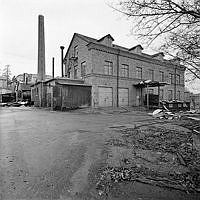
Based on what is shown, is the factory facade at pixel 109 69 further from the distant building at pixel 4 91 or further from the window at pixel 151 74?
the distant building at pixel 4 91

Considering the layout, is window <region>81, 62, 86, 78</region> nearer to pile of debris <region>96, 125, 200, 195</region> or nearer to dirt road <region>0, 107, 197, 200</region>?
dirt road <region>0, 107, 197, 200</region>

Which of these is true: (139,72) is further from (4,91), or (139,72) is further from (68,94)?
(4,91)

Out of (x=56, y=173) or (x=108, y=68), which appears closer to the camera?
(x=56, y=173)

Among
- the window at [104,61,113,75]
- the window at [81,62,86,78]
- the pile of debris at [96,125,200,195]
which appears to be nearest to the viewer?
the pile of debris at [96,125,200,195]

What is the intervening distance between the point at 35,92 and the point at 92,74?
45.1 feet

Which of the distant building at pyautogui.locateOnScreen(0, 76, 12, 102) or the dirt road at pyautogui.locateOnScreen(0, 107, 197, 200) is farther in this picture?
the distant building at pyautogui.locateOnScreen(0, 76, 12, 102)

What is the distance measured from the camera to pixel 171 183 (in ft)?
9.71

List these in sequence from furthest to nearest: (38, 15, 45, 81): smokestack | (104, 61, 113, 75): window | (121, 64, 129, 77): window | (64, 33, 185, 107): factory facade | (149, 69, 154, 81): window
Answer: (38, 15, 45, 81): smokestack
(149, 69, 154, 81): window
(121, 64, 129, 77): window
(104, 61, 113, 75): window
(64, 33, 185, 107): factory facade

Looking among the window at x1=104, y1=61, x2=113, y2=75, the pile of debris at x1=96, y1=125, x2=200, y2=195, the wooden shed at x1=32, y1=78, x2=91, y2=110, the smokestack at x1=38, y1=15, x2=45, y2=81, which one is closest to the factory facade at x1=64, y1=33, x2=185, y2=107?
the window at x1=104, y1=61, x2=113, y2=75

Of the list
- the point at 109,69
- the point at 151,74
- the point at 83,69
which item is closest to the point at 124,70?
the point at 109,69

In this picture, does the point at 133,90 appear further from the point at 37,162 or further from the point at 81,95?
the point at 37,162

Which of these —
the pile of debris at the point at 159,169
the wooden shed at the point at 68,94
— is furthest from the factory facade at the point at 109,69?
the pile of debris at the point at 159,169

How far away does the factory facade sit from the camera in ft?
76.5

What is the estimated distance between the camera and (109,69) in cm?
2484
